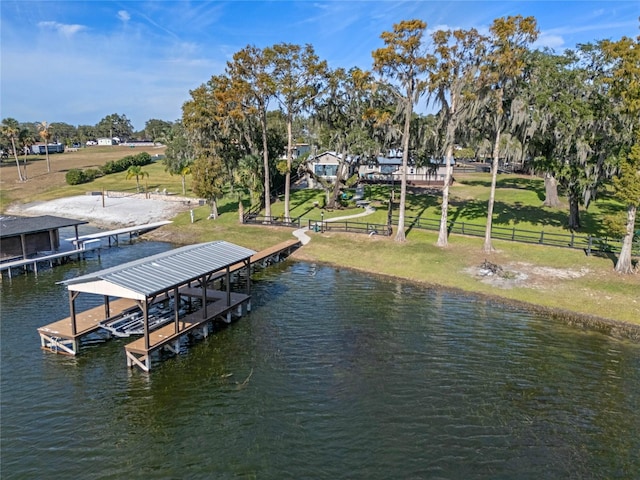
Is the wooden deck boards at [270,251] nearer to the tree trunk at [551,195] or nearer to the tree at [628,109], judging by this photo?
the tree at [628,109]

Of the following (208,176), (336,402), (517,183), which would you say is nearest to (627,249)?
(336,402)

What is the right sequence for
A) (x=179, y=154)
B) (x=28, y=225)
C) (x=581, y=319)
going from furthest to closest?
(x=179, y=154), (x=28, y=225), (x=581, y=319)

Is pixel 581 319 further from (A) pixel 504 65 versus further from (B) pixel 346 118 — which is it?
(B) pixel 346 118

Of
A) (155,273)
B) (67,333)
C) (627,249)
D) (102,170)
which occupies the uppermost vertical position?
(102,170)

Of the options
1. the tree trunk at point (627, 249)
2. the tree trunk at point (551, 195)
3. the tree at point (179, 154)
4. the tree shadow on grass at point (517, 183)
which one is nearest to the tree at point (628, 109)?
the tree trunk at point (627, 249)

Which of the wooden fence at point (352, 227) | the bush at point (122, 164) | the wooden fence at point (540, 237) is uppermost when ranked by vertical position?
the bush at point (122, 164)

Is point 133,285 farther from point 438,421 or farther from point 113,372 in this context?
point 438,421

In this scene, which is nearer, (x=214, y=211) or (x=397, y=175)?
(x=214, y=211)

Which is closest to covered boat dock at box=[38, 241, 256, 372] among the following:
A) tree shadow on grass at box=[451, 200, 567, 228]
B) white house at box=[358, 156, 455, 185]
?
tree shadow on grass at box=[451, 200, 567, 228]

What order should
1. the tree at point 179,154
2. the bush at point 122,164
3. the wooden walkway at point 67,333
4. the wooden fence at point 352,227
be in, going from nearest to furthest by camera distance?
1. the wooden walkway at point 67,333
2. the wooden fence at point 352,227
3. the tree at point 179,154
4. the bush at point 122,164
